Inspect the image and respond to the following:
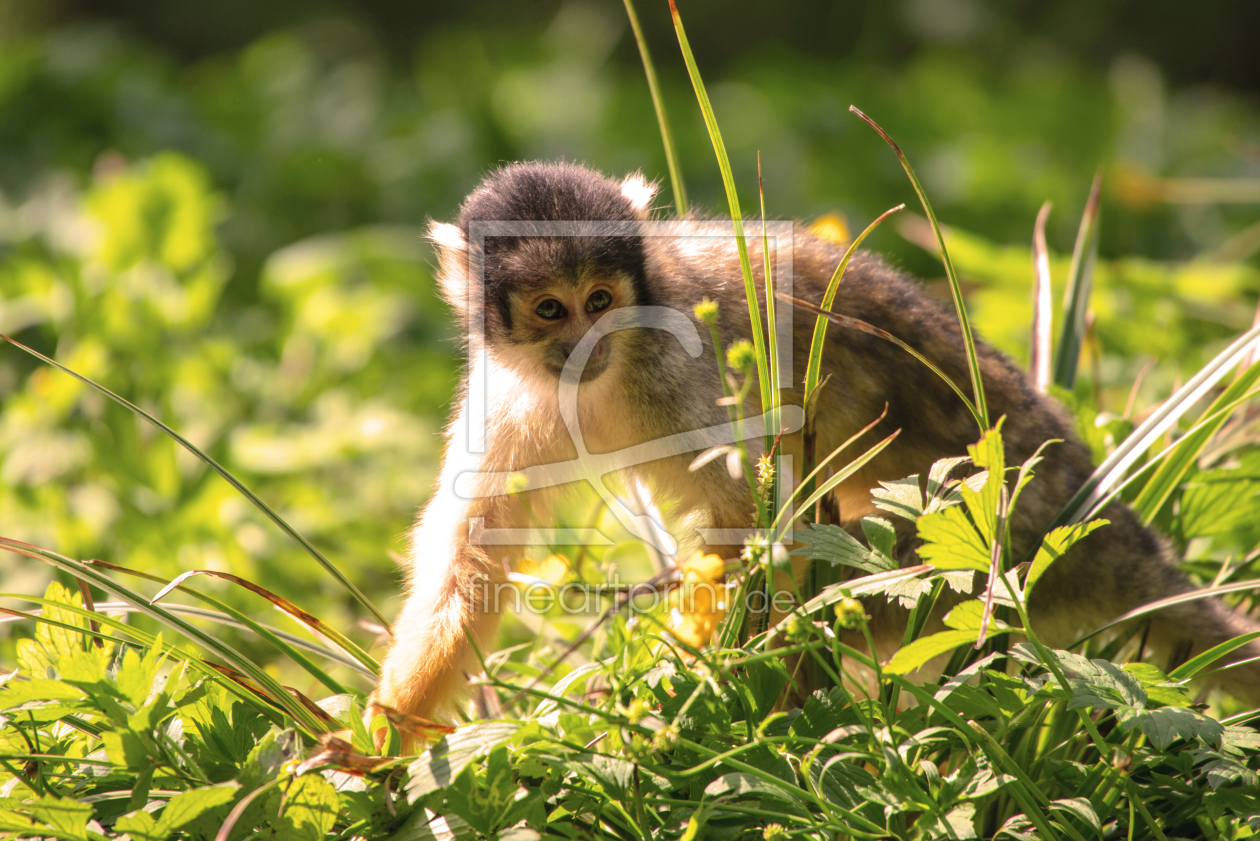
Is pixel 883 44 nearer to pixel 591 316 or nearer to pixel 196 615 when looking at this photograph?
pixel 591 316

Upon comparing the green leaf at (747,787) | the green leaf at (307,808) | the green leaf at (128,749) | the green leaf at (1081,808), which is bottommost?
the green leaf at (1081,808)

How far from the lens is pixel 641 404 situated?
7.93 ft

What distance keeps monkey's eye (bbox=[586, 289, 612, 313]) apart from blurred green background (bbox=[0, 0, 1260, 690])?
0.84 m

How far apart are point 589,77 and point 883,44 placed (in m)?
4.05

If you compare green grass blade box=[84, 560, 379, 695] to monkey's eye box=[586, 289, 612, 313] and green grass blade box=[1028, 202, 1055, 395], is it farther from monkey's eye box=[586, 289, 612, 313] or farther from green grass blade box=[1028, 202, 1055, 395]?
green grass blade box=[1028, 202, 1055, 395]

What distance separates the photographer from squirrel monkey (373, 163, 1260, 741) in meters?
2.34

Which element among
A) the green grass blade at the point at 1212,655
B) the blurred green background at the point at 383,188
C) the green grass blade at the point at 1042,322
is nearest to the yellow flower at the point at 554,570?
the green grass blade at the point at 1212,655

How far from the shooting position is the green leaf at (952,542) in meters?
1.45

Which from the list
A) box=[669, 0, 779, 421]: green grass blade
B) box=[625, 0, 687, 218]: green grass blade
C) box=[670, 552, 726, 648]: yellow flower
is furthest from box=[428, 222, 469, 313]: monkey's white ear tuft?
box=[670, 552, 726, 648]: yellow flower

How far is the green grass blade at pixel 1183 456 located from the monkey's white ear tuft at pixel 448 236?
5.63 feet

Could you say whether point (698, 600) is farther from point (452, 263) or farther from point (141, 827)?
point (452, 263)

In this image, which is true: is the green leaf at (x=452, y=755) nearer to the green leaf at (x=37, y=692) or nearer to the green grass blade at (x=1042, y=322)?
the green leaf at (x=37, y=692)

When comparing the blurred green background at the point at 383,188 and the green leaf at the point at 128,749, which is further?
the blurred green background at the point at 383,188

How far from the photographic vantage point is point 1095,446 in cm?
258
